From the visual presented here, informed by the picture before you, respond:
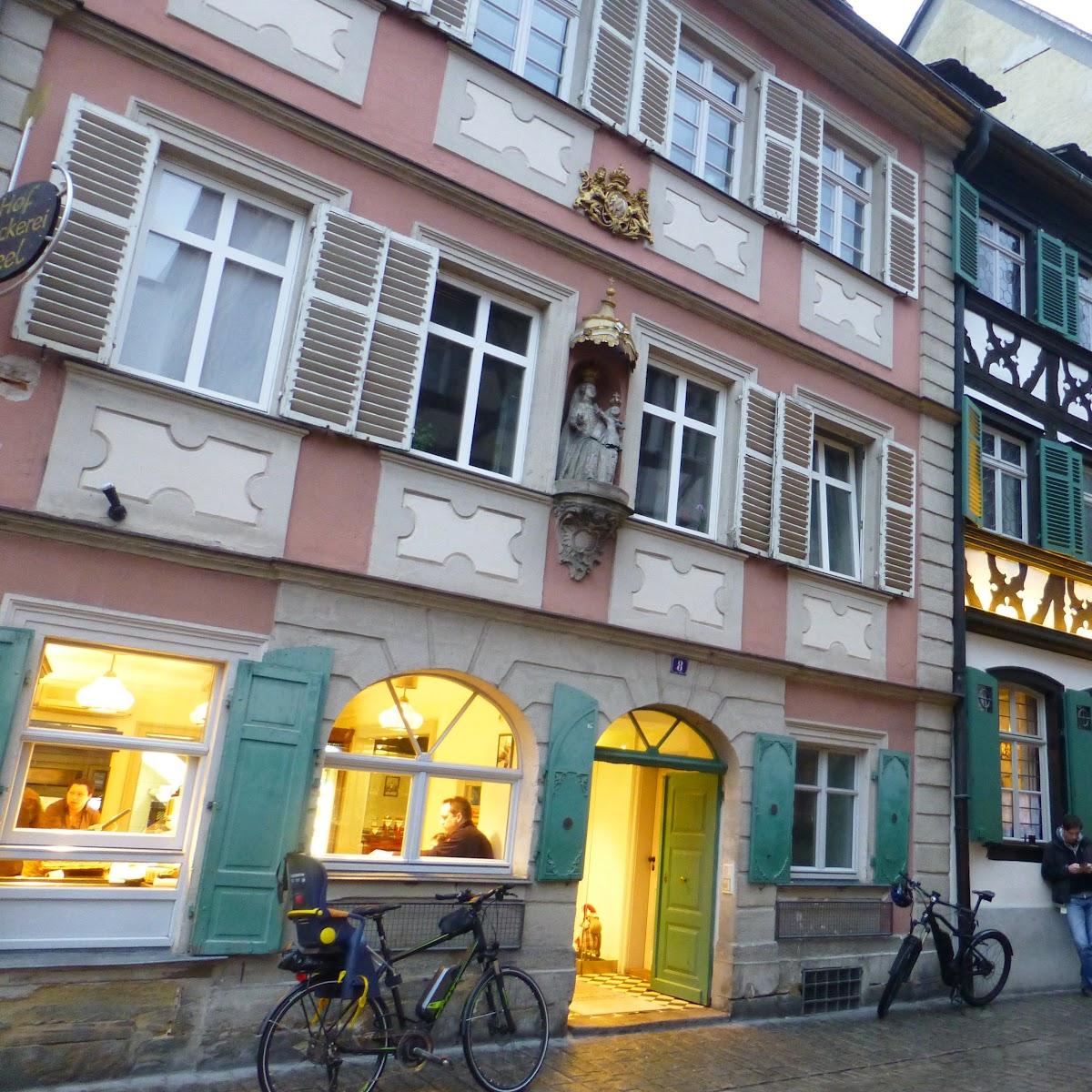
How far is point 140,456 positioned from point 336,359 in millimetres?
1458

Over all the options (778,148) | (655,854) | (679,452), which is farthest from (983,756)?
(778,148)

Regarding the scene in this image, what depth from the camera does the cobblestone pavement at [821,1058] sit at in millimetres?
6234

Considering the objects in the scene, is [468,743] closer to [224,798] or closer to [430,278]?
[224,798]

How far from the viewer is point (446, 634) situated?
7.04 meters

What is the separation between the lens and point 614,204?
8453 millimetres

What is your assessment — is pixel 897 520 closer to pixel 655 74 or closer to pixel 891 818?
pixel 891 818

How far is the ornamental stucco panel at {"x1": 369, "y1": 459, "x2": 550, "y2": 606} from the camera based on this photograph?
22.8 ft

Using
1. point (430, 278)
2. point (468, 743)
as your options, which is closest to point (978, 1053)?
point (468, 743)

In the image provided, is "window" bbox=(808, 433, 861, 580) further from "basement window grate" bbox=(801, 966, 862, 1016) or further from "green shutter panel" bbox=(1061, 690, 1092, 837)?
"basement window grate" bbox=(801, 966, 862, 1016)

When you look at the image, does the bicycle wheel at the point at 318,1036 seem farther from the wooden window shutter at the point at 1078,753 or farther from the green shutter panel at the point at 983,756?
the wooden window shutter at the point at 1078,753

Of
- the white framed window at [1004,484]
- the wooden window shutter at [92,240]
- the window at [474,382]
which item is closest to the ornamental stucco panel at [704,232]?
the window at [474,382]

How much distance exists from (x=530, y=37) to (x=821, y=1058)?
819 cm

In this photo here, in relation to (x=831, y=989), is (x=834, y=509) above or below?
above

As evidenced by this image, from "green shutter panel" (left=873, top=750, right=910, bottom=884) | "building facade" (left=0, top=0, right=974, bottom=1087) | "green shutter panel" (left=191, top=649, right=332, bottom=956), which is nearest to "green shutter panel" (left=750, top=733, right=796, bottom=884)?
"building facade" (left=0, top=0, right=974, bottom=1087)
